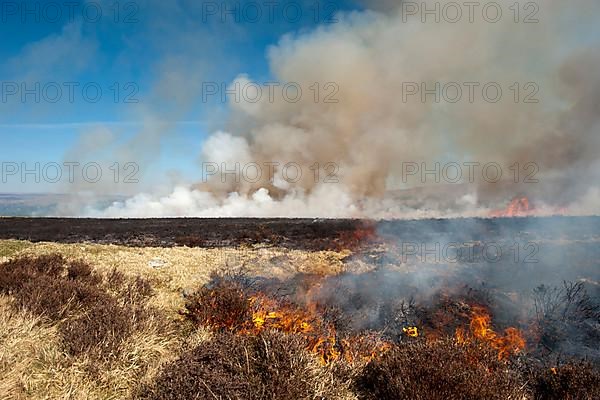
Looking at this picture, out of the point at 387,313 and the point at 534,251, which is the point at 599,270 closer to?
the point at 534,251

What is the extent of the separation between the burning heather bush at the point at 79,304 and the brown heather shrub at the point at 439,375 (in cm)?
374

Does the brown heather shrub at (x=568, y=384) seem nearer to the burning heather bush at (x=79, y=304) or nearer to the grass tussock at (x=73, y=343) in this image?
the grass tussock at (x=73, y=343)

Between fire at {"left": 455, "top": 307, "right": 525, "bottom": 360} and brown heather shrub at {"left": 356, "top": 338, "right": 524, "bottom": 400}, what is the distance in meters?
1.71

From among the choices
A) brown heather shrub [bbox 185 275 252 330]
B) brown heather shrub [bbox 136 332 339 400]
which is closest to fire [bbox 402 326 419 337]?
brown heather shrub [bbox 136 332 339 400]

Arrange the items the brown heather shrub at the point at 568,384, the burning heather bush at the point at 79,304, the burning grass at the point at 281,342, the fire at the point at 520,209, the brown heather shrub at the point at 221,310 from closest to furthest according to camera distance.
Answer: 1. the burning grass at the point at 281,342
2. the brown heather shrub at the point at 568,384
3. the burning heather bush at the point at 79,304
4. the brown heather shrub at the point at 221,310
5. the fire at the point at 520,209

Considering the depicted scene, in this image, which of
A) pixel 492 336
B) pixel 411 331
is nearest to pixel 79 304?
pixel 411 331

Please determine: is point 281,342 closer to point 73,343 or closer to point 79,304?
point 73,343

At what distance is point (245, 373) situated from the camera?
4754 millimetres

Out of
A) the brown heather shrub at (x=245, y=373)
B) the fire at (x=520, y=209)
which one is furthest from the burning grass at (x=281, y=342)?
the fire at (x=520, y=209)

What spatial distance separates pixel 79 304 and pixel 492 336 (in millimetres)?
8462

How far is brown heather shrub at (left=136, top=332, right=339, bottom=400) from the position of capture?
4246 millimetres

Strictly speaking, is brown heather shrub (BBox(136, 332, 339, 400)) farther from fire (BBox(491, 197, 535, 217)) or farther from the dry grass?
fire (BBox(491, 197, 535, 217))

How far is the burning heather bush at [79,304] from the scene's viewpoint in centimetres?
564

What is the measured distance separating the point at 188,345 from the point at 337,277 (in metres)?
7.13
